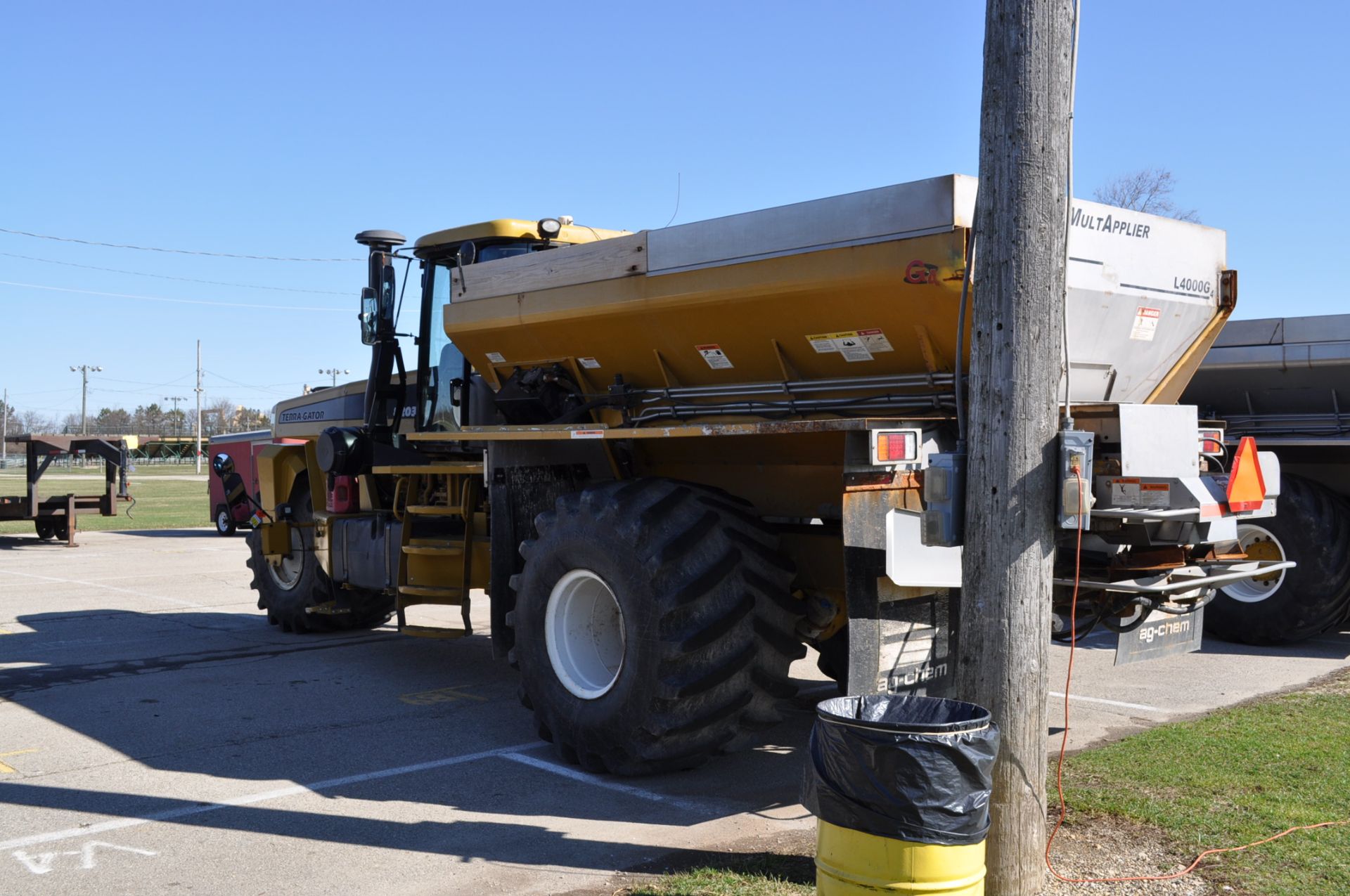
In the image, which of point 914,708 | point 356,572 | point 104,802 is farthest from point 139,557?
point 914,708

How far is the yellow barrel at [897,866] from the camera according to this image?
3568mm

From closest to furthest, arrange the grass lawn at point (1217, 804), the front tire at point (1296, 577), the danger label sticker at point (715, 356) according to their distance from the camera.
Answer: the grass lawn at point (1217, 804)
the danger label sticker at point (715, 356)
the front tire at point (1296, 577)

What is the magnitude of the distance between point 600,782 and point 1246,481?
359cm

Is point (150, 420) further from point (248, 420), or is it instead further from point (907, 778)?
point (907, 778)

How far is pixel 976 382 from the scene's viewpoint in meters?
4.33

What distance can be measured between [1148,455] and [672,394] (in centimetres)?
259

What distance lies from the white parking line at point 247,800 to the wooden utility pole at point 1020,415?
3.21 metres

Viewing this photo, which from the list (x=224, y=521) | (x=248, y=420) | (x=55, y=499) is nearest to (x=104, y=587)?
(x=55, y=499)

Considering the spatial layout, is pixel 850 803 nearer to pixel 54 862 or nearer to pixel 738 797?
pixel 738 797

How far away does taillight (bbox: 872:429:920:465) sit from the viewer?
4.94m

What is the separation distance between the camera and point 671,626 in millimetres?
5668

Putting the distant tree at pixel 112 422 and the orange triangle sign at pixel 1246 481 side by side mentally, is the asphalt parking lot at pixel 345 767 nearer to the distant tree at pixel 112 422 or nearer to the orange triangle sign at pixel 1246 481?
the orange triangle sign at pixel 1246 481

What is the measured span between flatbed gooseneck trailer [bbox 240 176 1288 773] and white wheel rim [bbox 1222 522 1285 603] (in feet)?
12.5

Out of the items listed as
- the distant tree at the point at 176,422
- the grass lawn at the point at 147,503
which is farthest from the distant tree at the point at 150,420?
the grass lawn at the point at 147,503
